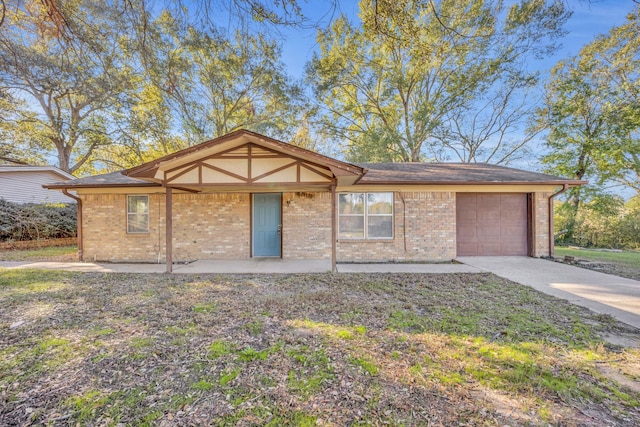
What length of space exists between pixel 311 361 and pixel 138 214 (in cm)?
879

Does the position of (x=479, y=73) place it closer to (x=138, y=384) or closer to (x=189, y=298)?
(x=189, y=298)

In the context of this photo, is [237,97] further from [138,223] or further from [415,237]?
[415,237]

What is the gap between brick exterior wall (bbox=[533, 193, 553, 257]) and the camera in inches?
361

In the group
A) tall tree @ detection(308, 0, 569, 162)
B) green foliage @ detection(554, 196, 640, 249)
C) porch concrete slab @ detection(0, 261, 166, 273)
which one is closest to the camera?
porch concrete slab @ detection(0, 261, 166, 273)

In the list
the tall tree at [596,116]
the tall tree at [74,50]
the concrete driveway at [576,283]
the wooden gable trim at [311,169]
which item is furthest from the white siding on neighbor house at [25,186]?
the tall tree at [596,116]

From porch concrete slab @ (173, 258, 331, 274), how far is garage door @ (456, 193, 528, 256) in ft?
15.9

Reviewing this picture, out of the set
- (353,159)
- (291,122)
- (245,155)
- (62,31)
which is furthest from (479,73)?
(62,31)

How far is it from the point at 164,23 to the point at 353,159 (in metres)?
16.2

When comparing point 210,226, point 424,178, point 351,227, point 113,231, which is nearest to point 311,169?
point 351,227

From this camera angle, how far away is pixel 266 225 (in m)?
9.26

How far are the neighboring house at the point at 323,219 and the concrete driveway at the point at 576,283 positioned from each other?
47.3 inches

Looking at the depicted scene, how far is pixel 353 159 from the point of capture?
19.3 metres

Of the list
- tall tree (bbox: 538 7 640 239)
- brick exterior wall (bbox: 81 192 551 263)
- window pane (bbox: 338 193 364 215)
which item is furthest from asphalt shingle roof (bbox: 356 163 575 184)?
tall tree (bbox: 538 7 640 239)

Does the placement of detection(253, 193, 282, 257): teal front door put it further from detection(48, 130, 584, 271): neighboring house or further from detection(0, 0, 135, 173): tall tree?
detection(0, 0, 135, 173): tall tree
